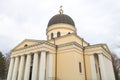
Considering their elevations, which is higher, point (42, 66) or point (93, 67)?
point (42, 66)

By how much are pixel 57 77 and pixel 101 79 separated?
6.65 metres

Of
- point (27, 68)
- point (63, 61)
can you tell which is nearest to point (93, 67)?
point (63, 61)

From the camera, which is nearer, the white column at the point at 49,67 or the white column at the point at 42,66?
the white column at the point at 42,66

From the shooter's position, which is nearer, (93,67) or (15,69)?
(93,67)

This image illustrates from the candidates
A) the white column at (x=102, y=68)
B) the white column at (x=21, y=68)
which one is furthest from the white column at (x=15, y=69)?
the white column at (x=102, y=68)

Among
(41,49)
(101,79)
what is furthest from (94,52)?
(41,49)

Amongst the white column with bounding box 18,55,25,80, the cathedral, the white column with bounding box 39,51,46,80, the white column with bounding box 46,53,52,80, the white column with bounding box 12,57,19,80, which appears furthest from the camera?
the white column with bounding box 12,57,19,80

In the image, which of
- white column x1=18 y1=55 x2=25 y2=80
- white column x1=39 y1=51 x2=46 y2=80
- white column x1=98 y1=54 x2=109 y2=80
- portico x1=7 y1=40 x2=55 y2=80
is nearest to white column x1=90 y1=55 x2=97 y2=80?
A: white column x1=98 y1=54 x2=109 y2=80

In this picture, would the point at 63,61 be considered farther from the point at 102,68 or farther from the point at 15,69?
the point at 15,69

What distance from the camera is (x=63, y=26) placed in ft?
78.4

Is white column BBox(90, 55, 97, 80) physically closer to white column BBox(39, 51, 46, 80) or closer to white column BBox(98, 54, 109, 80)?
white column BBox(98, 54, 109, 80)

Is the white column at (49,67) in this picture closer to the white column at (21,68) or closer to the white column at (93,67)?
the white column at (21,68)

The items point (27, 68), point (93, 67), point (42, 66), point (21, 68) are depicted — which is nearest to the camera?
point (42, 66)

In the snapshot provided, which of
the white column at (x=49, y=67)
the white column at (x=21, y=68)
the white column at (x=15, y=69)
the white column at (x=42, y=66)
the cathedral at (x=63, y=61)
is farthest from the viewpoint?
the white column at (x=15, y=69)
